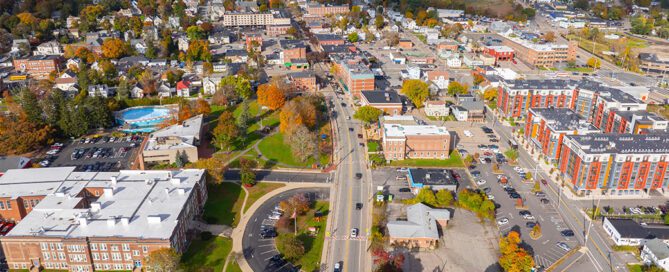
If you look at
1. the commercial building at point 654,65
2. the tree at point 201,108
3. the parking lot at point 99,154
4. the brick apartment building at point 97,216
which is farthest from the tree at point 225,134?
the commercial building at point 654,65

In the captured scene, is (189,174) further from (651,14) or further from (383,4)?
(651,14)

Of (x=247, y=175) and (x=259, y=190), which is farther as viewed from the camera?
(x=247, y=175)

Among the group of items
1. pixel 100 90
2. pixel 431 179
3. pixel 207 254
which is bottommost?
pixel 207 254

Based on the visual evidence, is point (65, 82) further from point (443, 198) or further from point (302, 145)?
point (443, 198)

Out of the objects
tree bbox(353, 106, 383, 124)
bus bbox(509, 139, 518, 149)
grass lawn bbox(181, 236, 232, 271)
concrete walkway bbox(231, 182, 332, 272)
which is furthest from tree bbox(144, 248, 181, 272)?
bus bbox(509, 139, 518, 149)

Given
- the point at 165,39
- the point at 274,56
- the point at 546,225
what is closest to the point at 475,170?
the point at 546,225

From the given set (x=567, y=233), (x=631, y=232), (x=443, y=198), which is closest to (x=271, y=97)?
(x=443, y=198)

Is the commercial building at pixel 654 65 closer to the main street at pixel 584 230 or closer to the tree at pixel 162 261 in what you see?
the main street at pixel 584 230

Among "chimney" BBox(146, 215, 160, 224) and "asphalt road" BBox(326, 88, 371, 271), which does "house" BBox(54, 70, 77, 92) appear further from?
"chimney" BBox(146, 215, 160, 224)
